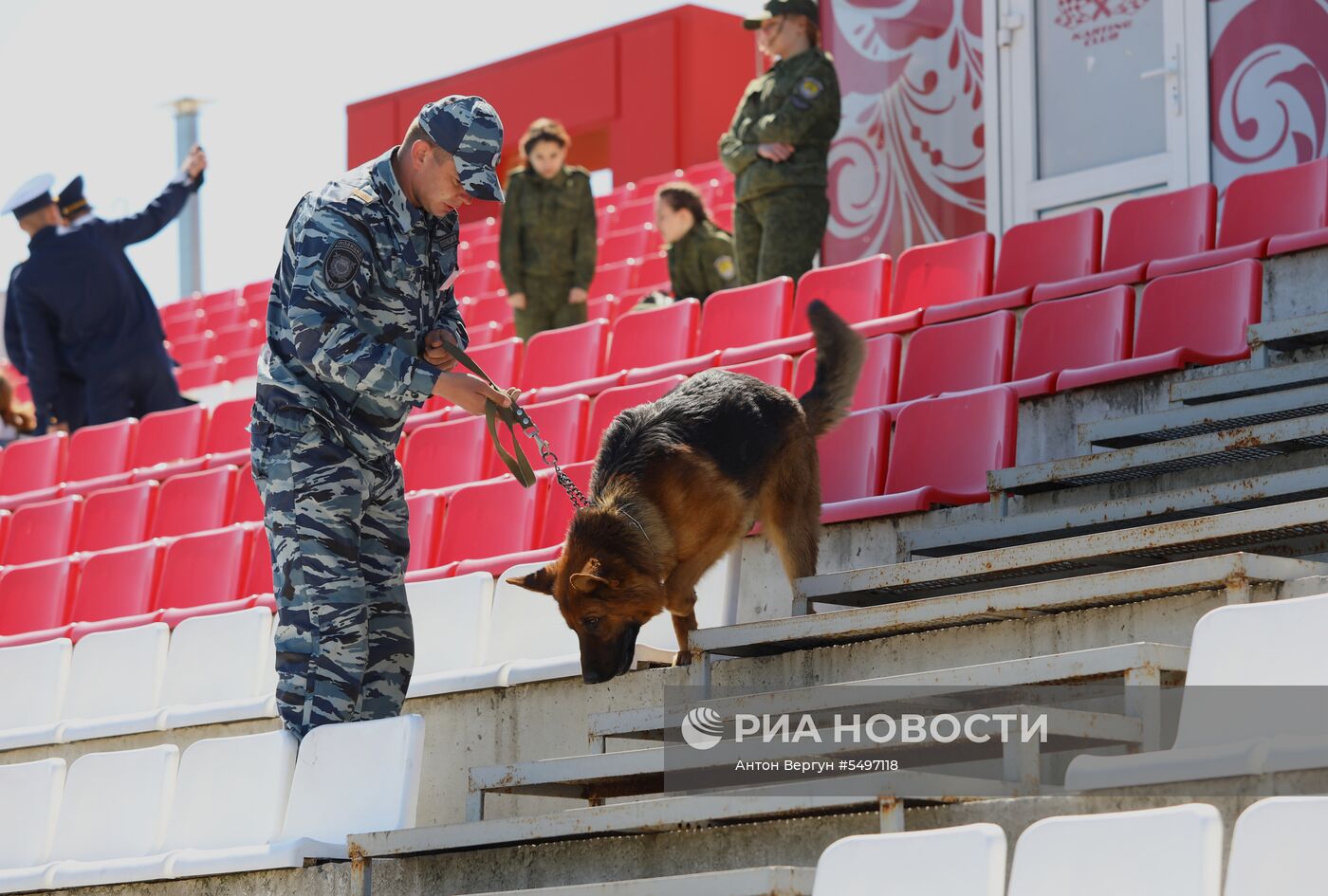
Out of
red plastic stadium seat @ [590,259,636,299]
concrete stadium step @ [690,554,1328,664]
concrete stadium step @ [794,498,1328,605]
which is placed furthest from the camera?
red plastic stadium seat @ [590,259,636,299]

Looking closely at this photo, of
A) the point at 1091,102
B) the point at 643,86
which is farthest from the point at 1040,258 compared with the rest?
the point at 643,86

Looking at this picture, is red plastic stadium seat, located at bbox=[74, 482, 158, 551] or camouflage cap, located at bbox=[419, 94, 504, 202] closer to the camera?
camouflage cap, located at bbox=[419, 94, 504, 202]

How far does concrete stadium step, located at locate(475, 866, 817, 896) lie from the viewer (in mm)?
2594

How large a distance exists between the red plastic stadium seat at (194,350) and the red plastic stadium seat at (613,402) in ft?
21.1

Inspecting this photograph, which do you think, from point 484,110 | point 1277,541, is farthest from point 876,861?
point 484,110

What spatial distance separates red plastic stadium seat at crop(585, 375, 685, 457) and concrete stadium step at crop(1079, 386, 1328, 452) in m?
1.68

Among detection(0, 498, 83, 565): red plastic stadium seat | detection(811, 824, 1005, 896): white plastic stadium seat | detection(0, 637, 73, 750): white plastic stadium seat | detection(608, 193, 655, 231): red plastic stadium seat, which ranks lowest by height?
detection(811, 824, 1005, 896): white plastic stadium seat

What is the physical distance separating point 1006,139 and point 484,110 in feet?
15.5

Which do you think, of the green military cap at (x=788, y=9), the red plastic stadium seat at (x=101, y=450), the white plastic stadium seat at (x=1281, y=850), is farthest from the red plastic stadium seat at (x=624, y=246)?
the white plastic stadium seat at (x=1281, y=850)

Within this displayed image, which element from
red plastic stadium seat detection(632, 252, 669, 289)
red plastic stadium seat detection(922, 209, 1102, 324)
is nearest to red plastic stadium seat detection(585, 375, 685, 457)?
red plastic stadium seat detection(922, 209, 1102, 324)

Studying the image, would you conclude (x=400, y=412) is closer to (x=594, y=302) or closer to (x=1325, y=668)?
(x=1325, y=668)

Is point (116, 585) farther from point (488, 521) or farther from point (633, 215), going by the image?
point (633, 215)

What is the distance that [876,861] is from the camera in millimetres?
2334

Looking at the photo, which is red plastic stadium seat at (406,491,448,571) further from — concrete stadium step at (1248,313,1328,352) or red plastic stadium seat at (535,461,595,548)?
concrete stadium step at (1248,313,1328,352)
